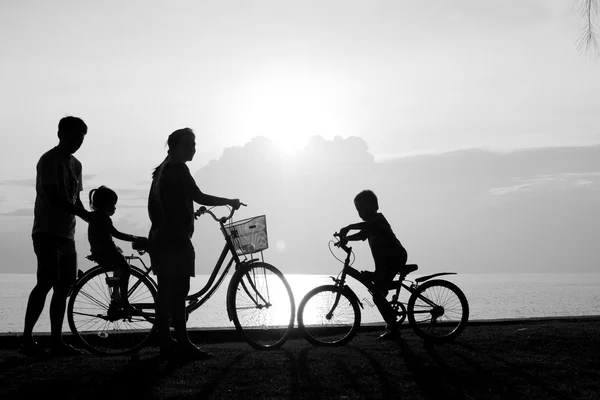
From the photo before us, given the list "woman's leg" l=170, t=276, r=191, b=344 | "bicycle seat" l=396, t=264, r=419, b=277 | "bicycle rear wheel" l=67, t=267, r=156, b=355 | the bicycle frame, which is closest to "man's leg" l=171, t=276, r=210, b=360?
"woman's leg" l=170, t=276, r=191, b=344

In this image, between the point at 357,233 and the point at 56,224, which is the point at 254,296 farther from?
the point at 56,224

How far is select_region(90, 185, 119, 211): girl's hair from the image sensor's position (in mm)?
7312

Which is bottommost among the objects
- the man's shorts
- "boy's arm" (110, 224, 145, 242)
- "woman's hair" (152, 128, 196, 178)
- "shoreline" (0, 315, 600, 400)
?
"shoreline" (0, 315, 600, 400)

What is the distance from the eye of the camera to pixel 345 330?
8.27 m

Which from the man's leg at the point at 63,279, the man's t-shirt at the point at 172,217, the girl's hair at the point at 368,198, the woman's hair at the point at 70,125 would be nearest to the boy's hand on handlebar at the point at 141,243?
the man's t-shirt at the point at 172,217

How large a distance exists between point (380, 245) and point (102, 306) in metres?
3.46

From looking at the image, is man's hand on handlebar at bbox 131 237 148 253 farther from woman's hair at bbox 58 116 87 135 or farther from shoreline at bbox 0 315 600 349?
shoreline at bbox 0 315 600 349

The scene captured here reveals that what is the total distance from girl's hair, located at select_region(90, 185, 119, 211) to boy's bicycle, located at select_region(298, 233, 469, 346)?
257 cm

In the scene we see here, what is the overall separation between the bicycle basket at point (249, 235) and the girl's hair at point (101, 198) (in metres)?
1.43

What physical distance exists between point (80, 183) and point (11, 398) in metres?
2.66

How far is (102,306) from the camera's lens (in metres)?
7.13

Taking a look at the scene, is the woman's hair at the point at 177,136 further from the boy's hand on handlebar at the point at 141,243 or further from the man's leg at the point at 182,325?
the man's leg at the point at 182,325

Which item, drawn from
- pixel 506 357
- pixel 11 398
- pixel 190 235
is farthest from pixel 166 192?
pixel 506 357

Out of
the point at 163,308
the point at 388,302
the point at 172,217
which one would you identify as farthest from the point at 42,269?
the point at 388,302
